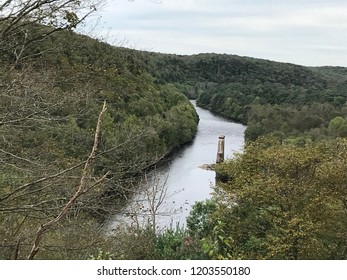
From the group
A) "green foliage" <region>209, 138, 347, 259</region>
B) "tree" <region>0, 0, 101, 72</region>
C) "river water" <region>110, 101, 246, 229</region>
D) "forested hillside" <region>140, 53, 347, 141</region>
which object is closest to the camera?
"tree" <region>0, 0, 101, 72</region>

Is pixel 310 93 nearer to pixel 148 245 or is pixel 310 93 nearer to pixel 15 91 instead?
pixel 148 245

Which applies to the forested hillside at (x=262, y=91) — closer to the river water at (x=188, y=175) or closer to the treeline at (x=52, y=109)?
the treeline at (x=52, y=109)

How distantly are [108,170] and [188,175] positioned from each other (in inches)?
1010

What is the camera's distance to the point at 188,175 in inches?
1154

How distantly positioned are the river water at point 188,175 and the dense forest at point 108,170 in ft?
4.71

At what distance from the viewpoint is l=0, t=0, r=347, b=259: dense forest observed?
407 cm

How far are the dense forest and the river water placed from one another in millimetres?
1434

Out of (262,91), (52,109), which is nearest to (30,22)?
(52,109)

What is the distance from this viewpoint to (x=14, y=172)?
15.1 feet

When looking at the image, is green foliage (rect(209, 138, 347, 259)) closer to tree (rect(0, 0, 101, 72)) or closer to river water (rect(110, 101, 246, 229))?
river water (rect(110, 101, 246, 229))

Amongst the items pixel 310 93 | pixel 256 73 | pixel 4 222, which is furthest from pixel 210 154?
pixel 256 73

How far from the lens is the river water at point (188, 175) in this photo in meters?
17.0

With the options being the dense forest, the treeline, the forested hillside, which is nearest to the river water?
the dense forest

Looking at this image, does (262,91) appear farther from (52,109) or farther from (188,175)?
(52,109)
